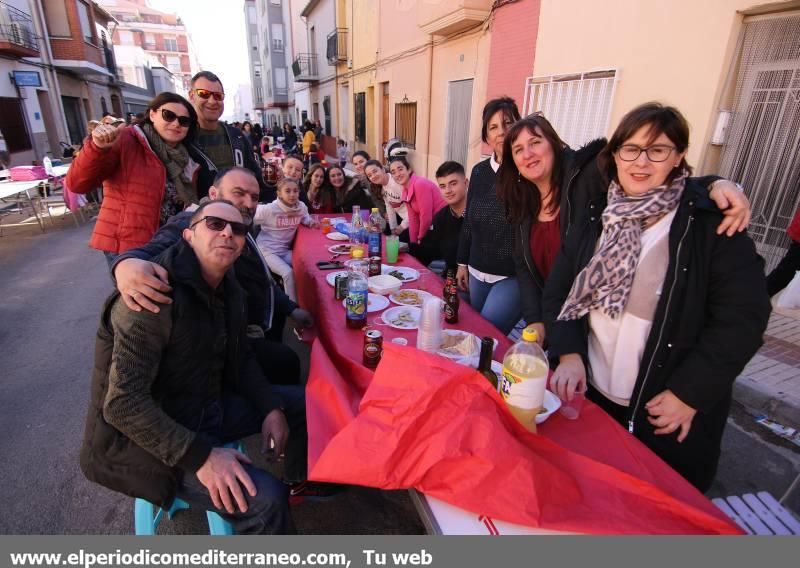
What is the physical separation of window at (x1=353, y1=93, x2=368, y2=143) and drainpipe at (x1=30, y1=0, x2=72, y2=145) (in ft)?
38.5

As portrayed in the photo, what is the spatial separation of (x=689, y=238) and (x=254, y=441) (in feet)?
8.90

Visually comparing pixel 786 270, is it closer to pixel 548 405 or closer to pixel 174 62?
pixel 548 405

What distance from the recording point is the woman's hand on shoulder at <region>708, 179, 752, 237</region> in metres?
1.40

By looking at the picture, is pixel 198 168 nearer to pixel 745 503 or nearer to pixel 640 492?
pixel 640 492

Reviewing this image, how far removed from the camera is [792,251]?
3549 millimetres

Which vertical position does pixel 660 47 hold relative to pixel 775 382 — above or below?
above

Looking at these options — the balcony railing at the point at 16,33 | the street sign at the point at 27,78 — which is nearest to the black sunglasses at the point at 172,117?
the balcony railing at the point at 16,33

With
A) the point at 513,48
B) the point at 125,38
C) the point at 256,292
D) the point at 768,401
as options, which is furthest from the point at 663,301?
the point at 125,38

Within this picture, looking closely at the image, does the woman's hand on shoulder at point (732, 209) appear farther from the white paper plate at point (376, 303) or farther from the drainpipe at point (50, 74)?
the drainpipe at point (50, 74)

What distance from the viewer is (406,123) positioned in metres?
12.0

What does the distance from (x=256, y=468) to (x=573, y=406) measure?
50.8 inches

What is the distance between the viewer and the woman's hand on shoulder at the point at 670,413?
153 cm

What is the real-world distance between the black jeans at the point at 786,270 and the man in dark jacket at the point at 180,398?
170 inches
